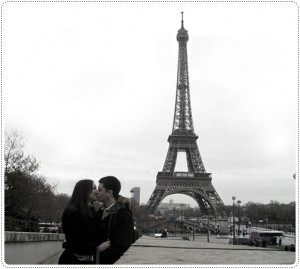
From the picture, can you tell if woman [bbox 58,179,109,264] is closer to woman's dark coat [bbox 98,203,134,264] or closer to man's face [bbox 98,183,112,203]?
woman's dark coat [bbox 98,203,134,264]

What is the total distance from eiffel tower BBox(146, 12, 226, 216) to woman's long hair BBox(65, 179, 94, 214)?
Result: 65985 mm

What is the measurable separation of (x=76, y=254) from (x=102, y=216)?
→ 0.47m

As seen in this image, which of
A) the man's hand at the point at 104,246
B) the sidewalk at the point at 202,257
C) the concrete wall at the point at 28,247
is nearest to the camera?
the man's hand at the point at 104,246

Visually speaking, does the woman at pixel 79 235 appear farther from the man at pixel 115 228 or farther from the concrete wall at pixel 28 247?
the concrete wall at pixel 28 247

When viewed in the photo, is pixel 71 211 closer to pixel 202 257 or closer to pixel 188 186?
pixel 202 257

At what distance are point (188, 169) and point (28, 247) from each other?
6860 cm

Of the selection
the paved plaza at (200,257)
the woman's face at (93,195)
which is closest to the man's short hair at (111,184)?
the woman's face at (93,195)

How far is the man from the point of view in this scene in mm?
4066

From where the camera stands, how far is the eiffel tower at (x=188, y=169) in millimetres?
71625

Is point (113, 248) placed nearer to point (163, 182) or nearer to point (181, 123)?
point (163, 182)

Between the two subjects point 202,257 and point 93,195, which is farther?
point 202,257

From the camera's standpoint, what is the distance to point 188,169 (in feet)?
253

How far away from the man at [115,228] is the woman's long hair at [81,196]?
190mm

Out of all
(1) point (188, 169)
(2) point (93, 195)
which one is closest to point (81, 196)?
(2) point (93, 195)
